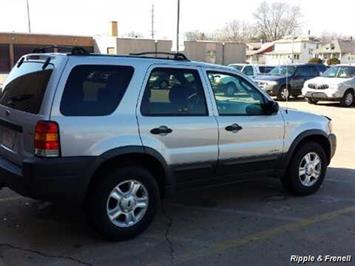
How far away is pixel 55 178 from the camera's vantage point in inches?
184

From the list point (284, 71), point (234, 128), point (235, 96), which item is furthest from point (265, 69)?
point (234, 128)

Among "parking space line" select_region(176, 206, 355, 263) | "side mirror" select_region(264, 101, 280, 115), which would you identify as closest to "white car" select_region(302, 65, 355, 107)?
"parking space line" select_region(176, 206, 355, 263)

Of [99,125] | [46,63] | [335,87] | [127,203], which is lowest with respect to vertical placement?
[335,87]

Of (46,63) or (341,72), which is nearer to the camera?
(46,63)

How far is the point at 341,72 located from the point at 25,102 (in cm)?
1993

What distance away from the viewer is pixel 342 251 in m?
4.98

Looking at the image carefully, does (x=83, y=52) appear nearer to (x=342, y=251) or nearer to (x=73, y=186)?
(x=73, y=186)

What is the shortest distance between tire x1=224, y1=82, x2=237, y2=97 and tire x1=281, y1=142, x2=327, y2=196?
1312 mm

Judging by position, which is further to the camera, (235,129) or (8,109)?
(235,129)

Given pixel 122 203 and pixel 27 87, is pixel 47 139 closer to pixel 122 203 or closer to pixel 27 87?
pixel 27 87

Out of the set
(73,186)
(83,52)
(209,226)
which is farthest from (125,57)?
(209,226)

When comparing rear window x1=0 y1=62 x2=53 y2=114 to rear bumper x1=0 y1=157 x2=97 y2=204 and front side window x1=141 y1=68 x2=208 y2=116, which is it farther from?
front side window x1=141 y1=68 x2=208 y2=116

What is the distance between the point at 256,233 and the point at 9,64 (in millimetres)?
60995

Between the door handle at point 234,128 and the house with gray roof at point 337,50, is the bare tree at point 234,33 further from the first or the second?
the door handle at point 234,128
